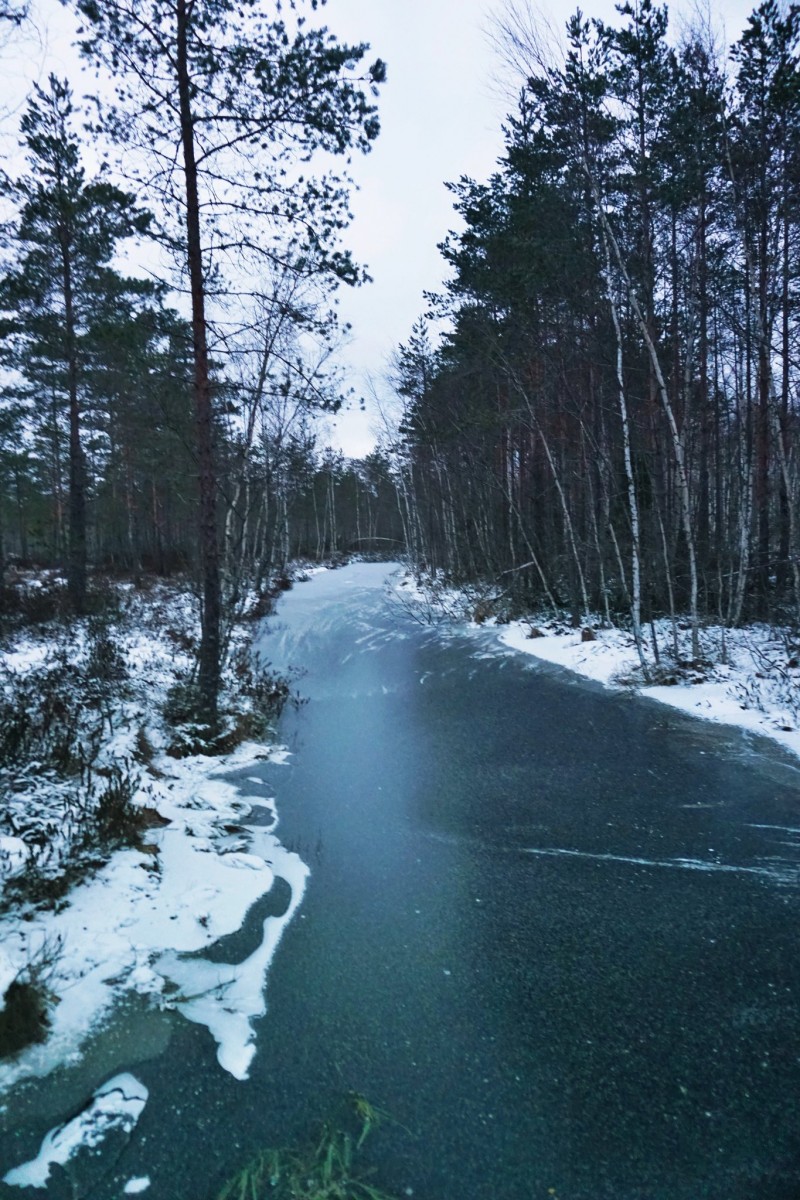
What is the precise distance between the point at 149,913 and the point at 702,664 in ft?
30.0

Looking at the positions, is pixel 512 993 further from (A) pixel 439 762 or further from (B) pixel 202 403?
(B) pixel 202 403

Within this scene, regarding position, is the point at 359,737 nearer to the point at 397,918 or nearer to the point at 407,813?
the point at 407,813

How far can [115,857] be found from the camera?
4859 mm

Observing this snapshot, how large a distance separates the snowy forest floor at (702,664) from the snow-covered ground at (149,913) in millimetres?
6111

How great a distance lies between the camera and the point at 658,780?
6.75 m

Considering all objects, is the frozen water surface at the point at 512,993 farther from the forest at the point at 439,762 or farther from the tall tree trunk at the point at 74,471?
the tall tree trunk at the point at 74,471

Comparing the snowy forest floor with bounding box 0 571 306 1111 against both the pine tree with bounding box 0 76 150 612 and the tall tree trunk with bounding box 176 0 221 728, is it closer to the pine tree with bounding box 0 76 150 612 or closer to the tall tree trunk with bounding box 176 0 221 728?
the tall tree trunk with bounding box 176 0 221 728

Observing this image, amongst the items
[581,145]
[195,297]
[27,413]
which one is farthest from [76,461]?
[581,145]

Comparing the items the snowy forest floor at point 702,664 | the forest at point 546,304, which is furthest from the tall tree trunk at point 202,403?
the snowy forest floor at point 702,664

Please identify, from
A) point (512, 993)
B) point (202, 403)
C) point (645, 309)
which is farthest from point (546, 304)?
point (512, 993)

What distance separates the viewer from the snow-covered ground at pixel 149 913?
10.5ft

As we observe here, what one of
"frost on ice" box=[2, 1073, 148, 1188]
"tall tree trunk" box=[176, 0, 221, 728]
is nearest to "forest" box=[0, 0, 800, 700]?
"tall tree trunk" box=[176, 0, 221, 728]

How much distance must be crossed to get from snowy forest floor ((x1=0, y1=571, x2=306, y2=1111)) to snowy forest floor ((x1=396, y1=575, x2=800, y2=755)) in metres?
5.96

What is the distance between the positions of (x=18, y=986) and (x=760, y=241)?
14.3m
